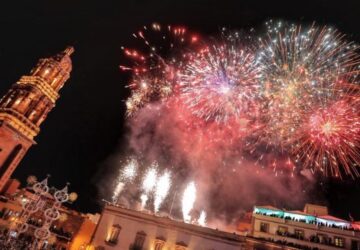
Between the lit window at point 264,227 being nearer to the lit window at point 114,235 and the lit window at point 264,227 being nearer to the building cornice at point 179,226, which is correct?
the building cornice at point 179,226

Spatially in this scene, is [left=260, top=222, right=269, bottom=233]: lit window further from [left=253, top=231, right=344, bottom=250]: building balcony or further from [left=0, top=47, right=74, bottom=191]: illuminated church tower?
[left=0, top=47, right=74, bottom=191]: illuminated church tower

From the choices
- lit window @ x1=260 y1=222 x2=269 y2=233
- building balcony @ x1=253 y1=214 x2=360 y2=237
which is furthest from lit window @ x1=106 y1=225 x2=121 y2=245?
lit window @ x1=260 y1=222 x2=269 y2=233

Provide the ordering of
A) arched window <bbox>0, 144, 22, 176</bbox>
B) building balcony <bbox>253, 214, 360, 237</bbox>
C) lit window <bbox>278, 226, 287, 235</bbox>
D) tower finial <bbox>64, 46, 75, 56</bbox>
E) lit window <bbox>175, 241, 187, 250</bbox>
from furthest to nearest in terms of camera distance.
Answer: tower finial <bbox>64, 46, 75, 56</bbox>, arched window <bbox>0, 144, 22, 176</bbox>, lit window <bbox>278, 226, 287, 235</bbox>, building balcony <bbox>253, 214, 360, 237</bbox>, lit window <bbox>175, 241, 187, 250</bbox>

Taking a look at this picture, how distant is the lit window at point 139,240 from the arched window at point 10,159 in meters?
22.3

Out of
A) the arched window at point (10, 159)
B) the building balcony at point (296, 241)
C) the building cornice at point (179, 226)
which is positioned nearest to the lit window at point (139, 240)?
the building cornice at point (179, 226)

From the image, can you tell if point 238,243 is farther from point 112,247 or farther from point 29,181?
point 29,181

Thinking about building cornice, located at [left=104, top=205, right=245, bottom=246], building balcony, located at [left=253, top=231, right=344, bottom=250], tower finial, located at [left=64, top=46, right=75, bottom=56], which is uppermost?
tower finial, located at [left=64, top=46, right=75, bottom=56]

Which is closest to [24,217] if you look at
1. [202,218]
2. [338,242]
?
[202,218]

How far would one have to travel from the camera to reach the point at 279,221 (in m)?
39.2

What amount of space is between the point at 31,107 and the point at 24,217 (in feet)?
55.0

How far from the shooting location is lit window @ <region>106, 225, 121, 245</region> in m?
35.5

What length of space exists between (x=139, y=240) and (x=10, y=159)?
917 inches

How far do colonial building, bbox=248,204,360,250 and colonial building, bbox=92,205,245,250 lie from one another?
3698 millimetres

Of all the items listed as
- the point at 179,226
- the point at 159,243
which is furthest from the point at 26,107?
the point at 179,226
